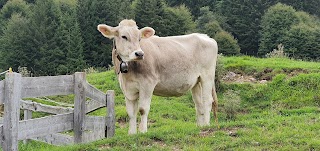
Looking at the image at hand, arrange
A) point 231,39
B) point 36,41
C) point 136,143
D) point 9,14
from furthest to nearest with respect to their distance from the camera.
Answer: point 9,14 → point 231,39 → point 36,41 → point 136,143

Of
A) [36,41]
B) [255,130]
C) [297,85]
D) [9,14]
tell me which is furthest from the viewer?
[9,14]

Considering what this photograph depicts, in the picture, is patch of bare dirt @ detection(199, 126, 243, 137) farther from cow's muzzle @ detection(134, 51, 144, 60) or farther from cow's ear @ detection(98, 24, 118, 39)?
cow's ear @ detection(98, 24, 118, 39)

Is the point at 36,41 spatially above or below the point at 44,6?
below

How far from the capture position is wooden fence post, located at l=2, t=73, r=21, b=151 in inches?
294

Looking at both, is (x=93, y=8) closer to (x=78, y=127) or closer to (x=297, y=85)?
(x=297, y=85)

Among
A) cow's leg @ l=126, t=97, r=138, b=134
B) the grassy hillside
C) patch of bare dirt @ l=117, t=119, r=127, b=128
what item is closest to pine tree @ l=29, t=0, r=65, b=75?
the grassy hillside

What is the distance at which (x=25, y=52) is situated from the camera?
163ft

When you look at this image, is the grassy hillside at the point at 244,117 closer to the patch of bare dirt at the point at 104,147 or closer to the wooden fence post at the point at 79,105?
the patch of bare dirt at the point at 104,147

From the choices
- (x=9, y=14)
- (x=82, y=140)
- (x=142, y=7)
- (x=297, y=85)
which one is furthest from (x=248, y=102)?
(x=9, y=14)

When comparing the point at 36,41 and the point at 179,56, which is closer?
the point at 179,56

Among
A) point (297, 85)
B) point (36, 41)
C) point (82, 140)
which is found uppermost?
point (36, 41)

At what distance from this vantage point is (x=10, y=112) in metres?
7.48

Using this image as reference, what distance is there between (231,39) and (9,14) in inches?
1363

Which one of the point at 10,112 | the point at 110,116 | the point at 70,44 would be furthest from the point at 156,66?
the point at 70,44
